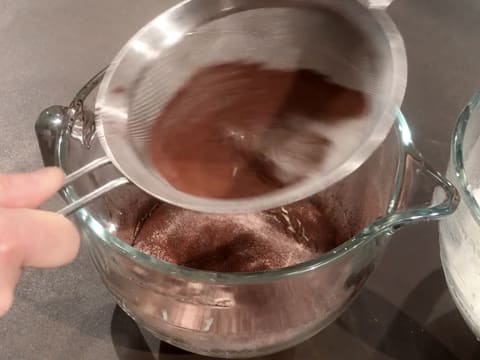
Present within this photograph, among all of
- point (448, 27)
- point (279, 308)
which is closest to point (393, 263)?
point (279, 308)

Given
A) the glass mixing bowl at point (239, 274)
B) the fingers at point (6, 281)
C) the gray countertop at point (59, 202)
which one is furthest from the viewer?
the gray countertop at point (59, 202)

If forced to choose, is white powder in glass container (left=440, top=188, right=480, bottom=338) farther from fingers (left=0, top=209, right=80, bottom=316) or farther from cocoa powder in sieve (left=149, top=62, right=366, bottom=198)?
fingers (left=0, top=209, right=80, bottom=316)

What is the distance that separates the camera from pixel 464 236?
1.83ft

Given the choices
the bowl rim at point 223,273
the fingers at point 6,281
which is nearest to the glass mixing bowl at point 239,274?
the bowl rim at point 223,273

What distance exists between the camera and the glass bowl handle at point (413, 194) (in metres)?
0.50

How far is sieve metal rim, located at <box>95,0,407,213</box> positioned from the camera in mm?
509

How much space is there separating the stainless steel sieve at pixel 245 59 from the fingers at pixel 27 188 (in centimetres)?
5

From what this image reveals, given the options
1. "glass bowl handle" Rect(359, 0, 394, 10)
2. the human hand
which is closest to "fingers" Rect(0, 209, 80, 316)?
the human hand

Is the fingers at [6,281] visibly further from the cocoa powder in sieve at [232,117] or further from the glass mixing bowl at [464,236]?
the glass mixing bowl at [464,236]

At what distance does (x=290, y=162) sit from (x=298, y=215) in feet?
0.38

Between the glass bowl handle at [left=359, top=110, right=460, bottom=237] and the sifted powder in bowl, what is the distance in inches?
4.9

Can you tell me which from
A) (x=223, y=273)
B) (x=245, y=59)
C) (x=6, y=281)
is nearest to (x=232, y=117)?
(x=245, y=59)

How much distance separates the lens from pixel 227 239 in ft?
2.15

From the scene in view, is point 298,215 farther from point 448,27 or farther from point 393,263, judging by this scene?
point 448,27
